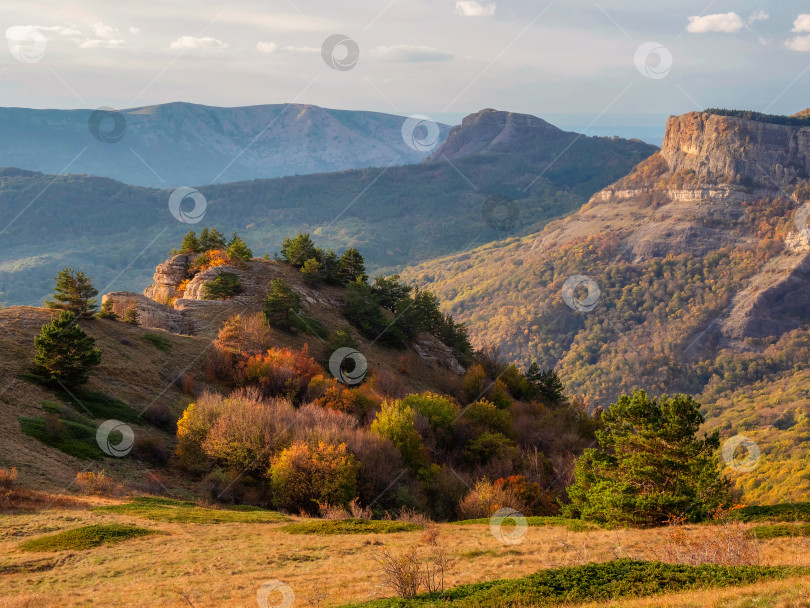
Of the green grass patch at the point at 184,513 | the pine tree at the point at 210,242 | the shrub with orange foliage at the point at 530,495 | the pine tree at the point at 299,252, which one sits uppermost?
the pine tree at the point at 210,242

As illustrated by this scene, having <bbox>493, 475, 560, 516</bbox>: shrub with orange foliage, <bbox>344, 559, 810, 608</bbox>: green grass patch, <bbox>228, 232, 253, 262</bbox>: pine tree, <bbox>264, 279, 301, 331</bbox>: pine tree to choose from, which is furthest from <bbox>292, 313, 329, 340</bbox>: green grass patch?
<bbox>344, 559, 810, 608</bbox>: green grass patch

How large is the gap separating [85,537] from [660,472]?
72.2 feet

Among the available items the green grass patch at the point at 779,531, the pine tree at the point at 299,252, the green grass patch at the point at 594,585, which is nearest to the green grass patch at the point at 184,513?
the green grass patch at the point at 594,585

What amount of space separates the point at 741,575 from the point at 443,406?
127 feet

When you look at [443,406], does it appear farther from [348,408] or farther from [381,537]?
[381,537]

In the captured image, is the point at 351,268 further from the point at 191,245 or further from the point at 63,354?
the point at 63,354

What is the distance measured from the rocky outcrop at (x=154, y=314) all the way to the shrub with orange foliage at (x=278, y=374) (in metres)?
11.9

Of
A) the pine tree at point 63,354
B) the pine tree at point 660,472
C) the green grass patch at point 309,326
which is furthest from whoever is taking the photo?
the green grass patch at point 309,326

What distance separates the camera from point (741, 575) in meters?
13.4

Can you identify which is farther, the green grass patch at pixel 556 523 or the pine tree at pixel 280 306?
the pine tree at pixel 280 306

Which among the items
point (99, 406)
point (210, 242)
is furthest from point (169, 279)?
point (99, 406)

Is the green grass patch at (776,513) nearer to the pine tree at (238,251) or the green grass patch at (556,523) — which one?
the green grass patch at (556,523)

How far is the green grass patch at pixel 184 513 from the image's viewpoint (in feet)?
86.4

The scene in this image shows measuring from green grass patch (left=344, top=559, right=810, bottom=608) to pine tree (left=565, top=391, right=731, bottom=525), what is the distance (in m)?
10.5
